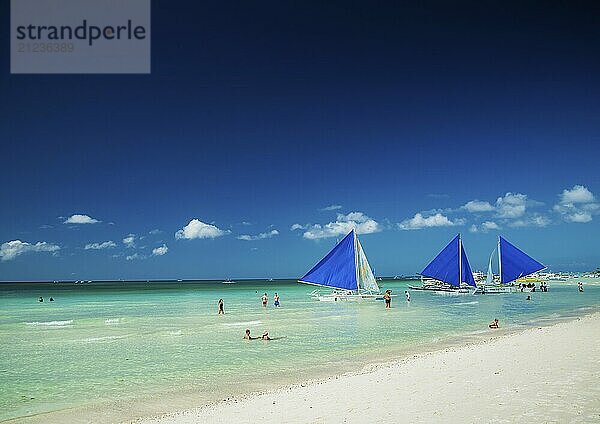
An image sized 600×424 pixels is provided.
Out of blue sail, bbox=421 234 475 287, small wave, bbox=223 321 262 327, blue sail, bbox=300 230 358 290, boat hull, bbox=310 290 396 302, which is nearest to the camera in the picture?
small wave, bbox=223 321 262 327

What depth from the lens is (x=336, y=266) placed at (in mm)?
47312

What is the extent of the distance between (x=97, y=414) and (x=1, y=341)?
17310mm

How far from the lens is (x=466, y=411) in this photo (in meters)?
9.13

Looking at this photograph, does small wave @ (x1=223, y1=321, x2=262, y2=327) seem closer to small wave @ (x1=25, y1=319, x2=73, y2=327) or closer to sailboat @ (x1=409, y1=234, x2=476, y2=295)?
small wave @ (x1=25, y1=319, x2=73, y2=327)

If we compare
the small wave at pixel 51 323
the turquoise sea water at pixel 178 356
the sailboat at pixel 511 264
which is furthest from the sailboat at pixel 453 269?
the small wave at pixel 51 323

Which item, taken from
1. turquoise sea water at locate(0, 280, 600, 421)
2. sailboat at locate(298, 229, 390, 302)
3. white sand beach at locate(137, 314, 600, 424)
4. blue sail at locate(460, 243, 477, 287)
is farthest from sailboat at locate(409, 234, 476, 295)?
white sand beach at locate(137, 314, 600, 424)

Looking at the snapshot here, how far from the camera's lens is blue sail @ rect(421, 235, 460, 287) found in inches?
2382

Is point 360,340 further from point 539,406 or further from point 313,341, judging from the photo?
point 539,406

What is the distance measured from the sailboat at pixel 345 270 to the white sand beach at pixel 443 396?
32028 millimetres

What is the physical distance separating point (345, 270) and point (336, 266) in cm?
123

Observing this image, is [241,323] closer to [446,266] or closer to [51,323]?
[51,323]

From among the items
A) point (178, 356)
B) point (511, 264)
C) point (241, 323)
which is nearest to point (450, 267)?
point (511, 264)

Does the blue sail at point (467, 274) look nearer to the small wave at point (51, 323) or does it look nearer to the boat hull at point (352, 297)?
the boat hull at point (352, 297)

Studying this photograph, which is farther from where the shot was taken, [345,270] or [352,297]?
[352,297]
